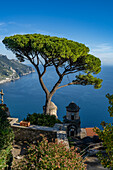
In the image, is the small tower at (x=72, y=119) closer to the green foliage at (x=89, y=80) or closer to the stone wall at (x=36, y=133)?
the stone wall at (x=36, y=133)

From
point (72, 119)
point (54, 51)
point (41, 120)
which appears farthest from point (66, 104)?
point (41, 120)

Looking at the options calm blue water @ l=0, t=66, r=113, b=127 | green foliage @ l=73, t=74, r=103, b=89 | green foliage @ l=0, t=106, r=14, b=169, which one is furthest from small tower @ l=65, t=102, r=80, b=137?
calm blue water @ l=0, t=66, r=113, b=127

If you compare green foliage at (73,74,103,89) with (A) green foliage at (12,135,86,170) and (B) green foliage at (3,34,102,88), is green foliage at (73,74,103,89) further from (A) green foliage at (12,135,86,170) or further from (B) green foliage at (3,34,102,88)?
(A) green foliage at (12,135,86,170)

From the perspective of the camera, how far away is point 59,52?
13.1 metres

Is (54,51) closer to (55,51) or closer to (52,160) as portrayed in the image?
(55,51)

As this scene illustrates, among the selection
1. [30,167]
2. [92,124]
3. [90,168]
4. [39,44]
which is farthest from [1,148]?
[92,124]

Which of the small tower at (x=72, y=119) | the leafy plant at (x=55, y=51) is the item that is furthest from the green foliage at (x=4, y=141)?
the leafy plant at (x=55, y=51)

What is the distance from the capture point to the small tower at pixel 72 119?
12.6 meters

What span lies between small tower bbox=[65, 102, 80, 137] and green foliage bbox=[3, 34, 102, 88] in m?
4.45

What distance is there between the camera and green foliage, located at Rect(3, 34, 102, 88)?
508 inches

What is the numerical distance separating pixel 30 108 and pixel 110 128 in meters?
74.0

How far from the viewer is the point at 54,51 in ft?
43.5

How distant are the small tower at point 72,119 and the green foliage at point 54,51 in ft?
14.6

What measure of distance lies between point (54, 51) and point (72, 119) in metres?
6.91
